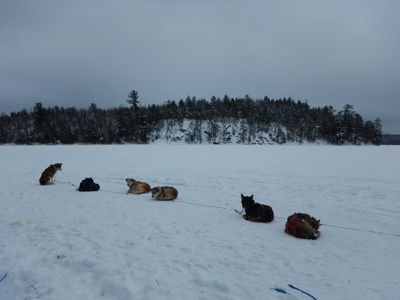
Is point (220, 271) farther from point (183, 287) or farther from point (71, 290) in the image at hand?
point (71, 290)

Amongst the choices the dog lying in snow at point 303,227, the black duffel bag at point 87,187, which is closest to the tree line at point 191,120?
the black duffel bag at point 87,187

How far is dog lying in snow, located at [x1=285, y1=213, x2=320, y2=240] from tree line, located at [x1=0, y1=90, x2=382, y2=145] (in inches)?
3072

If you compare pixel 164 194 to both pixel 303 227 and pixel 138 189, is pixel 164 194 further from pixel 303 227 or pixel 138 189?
pixel 303 227

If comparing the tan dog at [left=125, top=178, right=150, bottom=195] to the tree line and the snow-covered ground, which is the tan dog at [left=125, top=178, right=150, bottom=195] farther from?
the tree line

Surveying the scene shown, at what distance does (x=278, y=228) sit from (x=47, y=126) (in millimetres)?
89460

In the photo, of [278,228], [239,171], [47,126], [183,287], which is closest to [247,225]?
[278,228]

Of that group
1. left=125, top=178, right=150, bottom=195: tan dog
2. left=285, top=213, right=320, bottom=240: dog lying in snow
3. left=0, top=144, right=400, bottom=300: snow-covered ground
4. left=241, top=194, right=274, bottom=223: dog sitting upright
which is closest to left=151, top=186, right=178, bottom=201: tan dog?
left=0, top=144, right=400, bottom=300: snow-covered ground

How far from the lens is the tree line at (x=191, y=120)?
3329 inches

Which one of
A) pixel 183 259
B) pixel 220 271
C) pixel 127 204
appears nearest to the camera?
pixel 220 271

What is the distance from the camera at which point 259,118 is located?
10900 cm

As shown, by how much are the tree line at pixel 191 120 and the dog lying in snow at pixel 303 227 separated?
78.0 meters

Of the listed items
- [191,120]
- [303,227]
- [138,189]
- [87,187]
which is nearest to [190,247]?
[303,227]

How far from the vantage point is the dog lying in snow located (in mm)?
6148

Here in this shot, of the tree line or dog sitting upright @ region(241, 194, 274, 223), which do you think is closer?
dog sitting upright @ region(241, 194, 274, 223)
